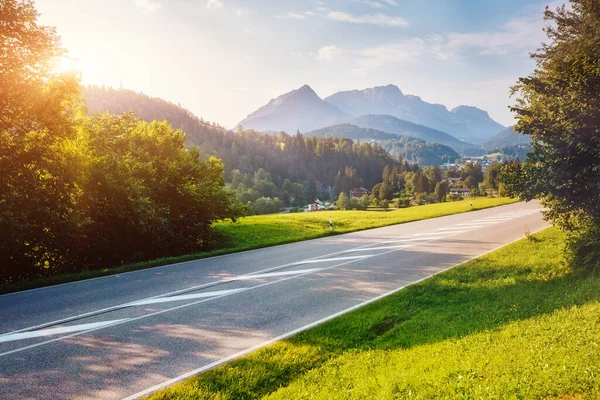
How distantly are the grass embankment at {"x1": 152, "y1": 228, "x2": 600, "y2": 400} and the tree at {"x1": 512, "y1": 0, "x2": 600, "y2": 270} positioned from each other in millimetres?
2035

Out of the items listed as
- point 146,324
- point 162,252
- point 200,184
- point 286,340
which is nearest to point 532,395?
point 286,340

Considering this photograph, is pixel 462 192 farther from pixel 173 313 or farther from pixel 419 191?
pixel 173 313

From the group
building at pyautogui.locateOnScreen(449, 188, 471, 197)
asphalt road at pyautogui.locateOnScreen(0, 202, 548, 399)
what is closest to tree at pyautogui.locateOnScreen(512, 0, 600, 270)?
asphalt road at pyautogui.locateOnScreen(0, 202, 548, 399)

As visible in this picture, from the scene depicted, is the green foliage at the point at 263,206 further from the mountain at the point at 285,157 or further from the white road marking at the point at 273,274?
the white road marking at the point at 273,274

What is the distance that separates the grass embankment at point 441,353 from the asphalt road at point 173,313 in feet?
2.42

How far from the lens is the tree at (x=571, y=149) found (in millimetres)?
8586

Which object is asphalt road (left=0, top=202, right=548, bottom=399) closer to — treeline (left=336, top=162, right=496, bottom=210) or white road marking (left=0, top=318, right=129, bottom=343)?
white road marking (left=0, top=318, right=129, bottom=343)

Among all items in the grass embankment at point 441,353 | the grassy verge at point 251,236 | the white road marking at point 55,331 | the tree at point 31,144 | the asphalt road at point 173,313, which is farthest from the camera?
the grassy verge at point 251,236

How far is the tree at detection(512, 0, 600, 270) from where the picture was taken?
8.59 metres

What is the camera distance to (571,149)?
29.4 feet

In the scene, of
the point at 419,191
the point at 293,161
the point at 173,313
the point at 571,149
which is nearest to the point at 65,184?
the point at 173,313

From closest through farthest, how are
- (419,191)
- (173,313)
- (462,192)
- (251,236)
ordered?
(173,313) < (251,236) < (419,191) < (462,192)

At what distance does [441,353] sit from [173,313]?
5876mm

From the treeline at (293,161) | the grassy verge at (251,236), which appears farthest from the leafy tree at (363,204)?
the grassy verge at (251,236)
